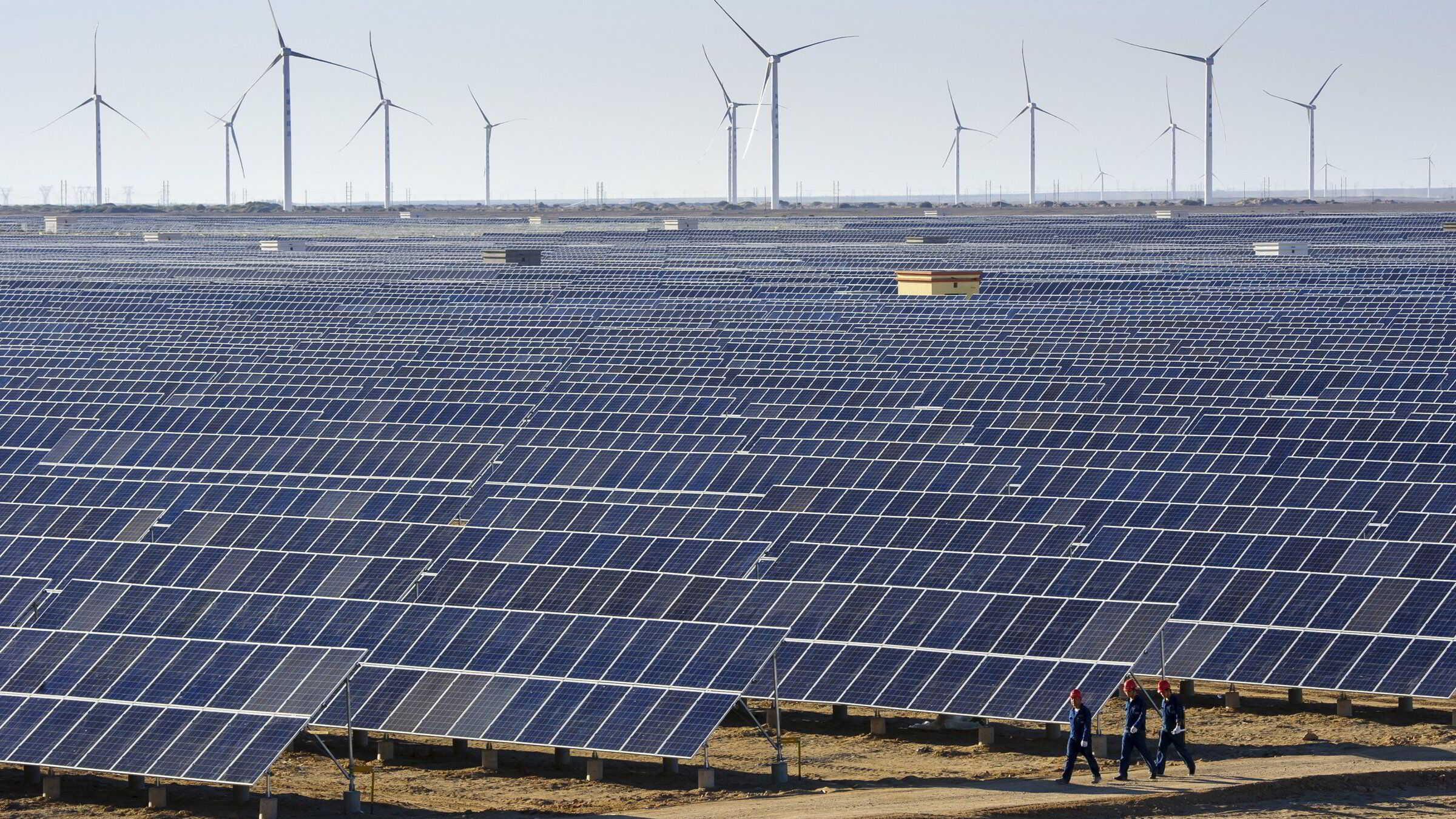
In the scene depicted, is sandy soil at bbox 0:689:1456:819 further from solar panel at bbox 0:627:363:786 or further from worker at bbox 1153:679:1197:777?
solar panel at bbox 0:627:363:786

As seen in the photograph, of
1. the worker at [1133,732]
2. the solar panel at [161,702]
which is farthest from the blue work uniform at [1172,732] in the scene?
the solar panel at [161,702]

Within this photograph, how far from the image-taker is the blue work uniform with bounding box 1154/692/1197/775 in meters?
23.9

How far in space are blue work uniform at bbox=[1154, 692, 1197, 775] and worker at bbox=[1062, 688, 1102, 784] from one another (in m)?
0.82

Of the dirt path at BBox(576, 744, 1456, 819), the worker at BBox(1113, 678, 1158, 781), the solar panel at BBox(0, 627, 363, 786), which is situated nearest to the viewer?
the dirt path at BBox(576, 744, 1456, 819)

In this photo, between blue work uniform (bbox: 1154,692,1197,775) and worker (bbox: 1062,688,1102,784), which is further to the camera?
blue work uniform (bbox: 1154,692,1197,775)

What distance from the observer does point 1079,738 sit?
77.6ft

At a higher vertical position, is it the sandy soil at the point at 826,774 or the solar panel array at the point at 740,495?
the solar panel array at the point at 740,495

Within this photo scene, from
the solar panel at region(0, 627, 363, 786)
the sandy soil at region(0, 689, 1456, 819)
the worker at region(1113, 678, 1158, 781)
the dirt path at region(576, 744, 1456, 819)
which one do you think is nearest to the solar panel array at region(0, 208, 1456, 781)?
the solar panel at region(0, 627, 363, 786)

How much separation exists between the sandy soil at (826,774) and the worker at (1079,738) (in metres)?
0.21

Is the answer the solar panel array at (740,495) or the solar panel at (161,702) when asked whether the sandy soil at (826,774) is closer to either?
the solar panel array at (740,495)

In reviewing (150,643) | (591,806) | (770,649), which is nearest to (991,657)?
(770,649)

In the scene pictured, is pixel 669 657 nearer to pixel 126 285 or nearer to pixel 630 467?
pixel 630 467

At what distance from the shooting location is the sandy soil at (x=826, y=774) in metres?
23.9

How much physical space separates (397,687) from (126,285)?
57.6m
